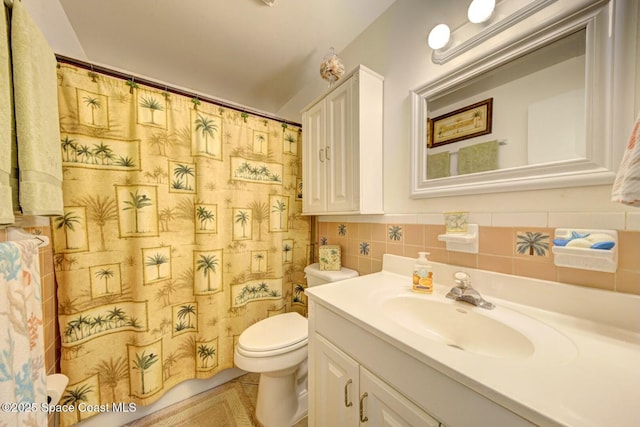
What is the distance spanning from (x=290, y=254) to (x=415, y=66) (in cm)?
141

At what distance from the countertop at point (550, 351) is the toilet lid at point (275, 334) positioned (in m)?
0.45

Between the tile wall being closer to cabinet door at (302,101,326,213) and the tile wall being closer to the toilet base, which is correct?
cabinet door at (302,101,326,213)

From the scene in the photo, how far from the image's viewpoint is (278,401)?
44.1 inches

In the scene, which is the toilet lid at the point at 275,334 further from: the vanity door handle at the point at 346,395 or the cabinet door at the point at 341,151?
the cabinet door at the point at 341,151

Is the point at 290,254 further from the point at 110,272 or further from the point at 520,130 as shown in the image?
the point at 520,130

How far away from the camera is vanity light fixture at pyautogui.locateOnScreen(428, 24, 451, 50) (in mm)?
882

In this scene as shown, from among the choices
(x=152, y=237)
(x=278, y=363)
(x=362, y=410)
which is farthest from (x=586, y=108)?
(x=152, y=237)

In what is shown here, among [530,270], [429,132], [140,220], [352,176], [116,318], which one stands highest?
[429,132]

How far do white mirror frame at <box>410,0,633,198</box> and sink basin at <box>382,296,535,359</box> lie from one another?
1.46ft

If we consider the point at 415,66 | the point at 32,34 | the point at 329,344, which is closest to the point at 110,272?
the point at 32,34

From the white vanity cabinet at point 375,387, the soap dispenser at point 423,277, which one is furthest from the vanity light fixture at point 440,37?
the white vanity cabinet at point 375,387

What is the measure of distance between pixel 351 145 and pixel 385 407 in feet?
3.49

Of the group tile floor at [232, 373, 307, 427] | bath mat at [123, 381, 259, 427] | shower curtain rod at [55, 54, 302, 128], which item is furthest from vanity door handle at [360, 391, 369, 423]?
shower curtain rod at [55, 54, 302, 128]

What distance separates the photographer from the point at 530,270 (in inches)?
27.5
